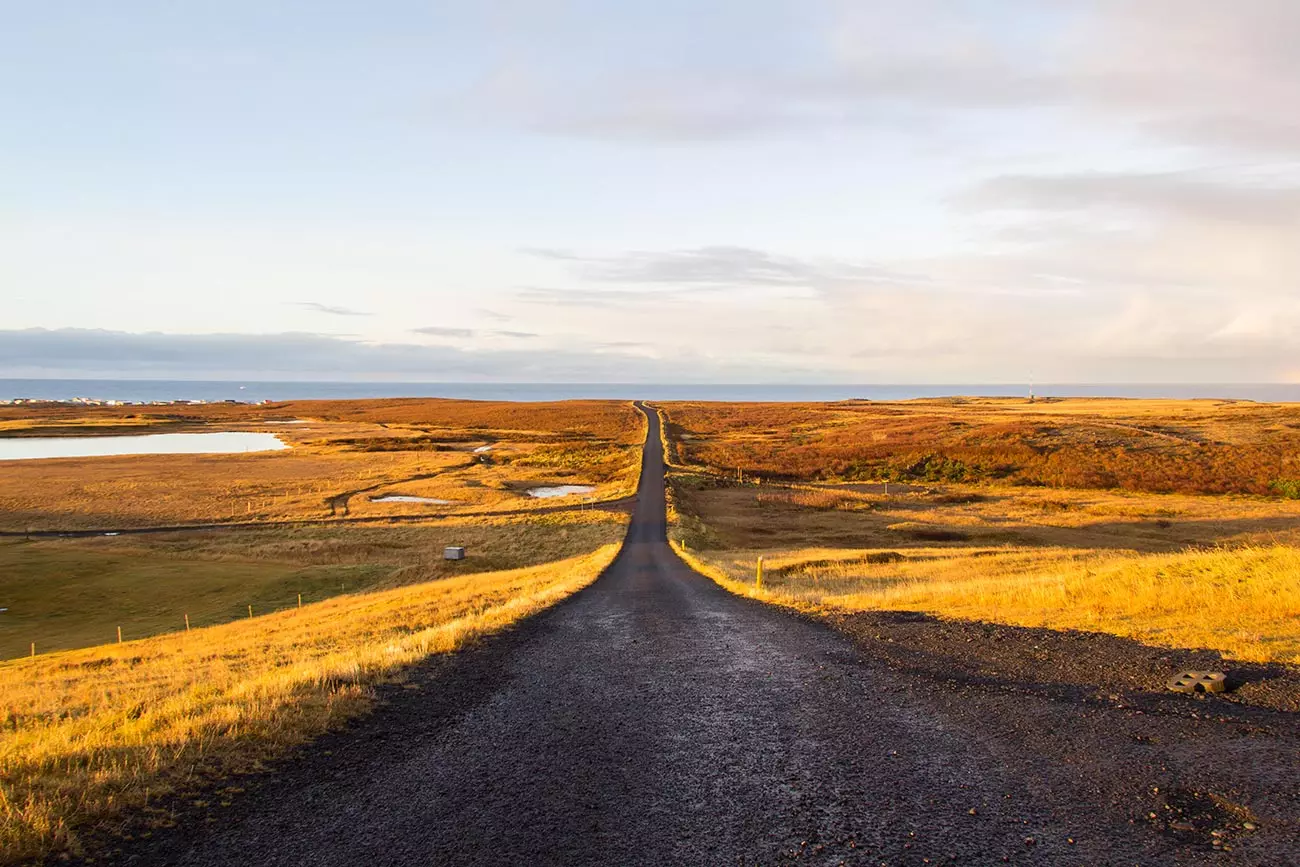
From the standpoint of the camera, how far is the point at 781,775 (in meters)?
7.39

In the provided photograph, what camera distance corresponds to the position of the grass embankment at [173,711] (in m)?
6.43

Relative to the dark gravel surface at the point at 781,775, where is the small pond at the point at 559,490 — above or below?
below

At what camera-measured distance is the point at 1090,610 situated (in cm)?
1428

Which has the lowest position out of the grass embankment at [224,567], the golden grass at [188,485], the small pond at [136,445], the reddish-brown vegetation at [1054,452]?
the grass embankment at [224,567]

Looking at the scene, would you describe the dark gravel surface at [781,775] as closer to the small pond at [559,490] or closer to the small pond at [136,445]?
the small pond at [559,490]

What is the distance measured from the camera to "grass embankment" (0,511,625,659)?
35.6 metres

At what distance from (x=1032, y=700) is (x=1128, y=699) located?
112 centimetres

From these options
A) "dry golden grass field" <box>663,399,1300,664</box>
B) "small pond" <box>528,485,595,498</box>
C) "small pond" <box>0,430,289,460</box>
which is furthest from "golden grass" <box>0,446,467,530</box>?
"dry golden grass field" <box>663,399,1300,664</box>

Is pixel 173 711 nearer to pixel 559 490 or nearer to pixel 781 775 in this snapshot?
pixel 781 775

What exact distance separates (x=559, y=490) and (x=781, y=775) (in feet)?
225

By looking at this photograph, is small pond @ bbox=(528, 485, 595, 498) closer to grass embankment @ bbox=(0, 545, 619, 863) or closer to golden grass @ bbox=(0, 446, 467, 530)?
golden grass @ bbox=(0, 446, 467, 530)

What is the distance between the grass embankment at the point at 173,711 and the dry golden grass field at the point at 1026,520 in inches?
421

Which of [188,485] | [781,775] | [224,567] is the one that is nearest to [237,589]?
[224,567]

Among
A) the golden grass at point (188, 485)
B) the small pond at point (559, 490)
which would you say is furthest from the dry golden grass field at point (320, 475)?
the small pond at point (559, 490)
